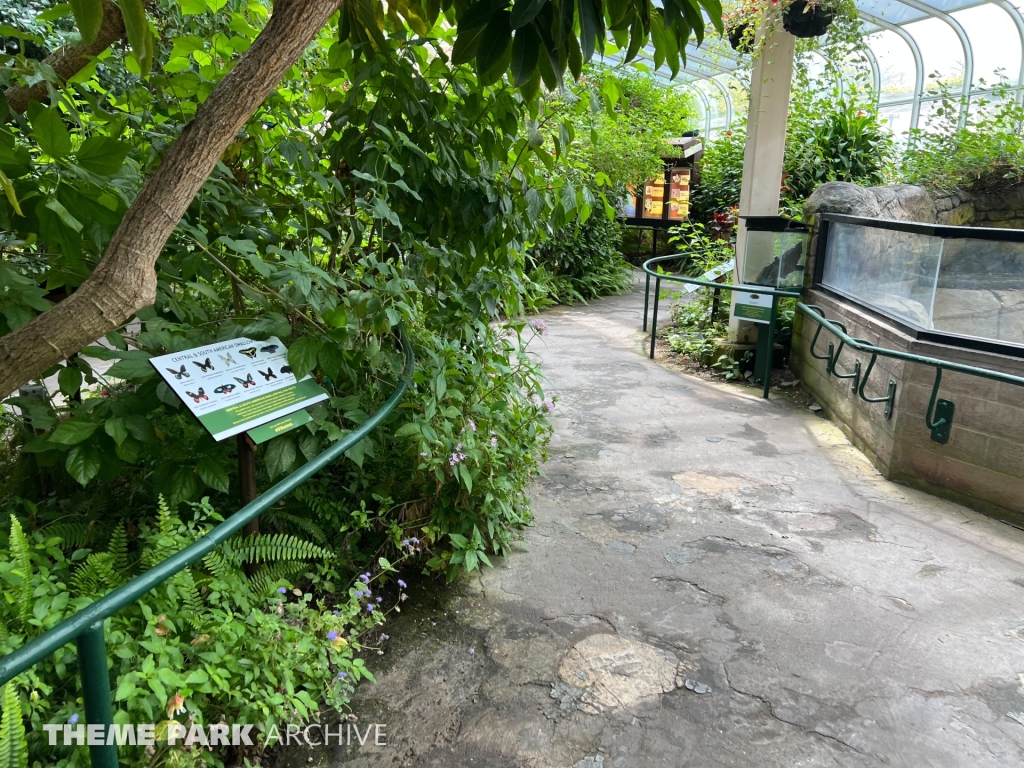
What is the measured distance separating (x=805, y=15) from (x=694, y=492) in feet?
12.5

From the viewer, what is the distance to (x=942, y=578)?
9.59ft

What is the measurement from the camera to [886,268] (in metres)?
4.45

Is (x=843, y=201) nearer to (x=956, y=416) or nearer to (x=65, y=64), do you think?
(x=956, y=416)

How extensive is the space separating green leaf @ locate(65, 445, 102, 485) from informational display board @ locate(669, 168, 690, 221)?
12.5m

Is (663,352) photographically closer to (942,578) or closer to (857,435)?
(857,435)

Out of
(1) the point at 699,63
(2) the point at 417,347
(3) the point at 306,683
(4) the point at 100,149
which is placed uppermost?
(1) the point at 699,63

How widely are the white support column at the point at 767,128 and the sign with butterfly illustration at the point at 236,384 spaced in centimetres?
495

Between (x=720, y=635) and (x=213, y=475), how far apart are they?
70.0 inches

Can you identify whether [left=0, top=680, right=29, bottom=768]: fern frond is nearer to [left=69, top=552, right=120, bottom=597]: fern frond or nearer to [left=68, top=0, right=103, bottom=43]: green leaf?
[left=69, top=552, right=120, bottom=597]: fern frond

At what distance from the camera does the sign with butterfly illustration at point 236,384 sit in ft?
5.88

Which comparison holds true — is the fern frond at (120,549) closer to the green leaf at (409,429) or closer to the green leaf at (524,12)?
the green leaf at (409,429)

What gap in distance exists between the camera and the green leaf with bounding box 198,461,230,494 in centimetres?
200

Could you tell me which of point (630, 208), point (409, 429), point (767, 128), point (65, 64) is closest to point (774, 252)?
point (767, 128)

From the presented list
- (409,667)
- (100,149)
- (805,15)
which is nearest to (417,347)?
(409,667)
